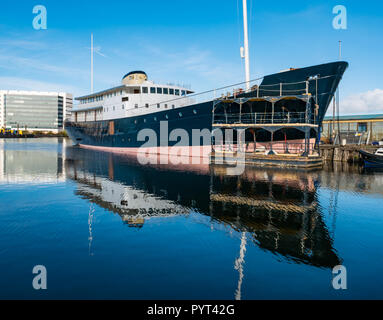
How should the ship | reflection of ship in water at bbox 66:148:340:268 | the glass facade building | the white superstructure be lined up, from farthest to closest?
the glass facade building → the white superstructure → the ship → reflection of ship in water at bbox 66:148:340:268

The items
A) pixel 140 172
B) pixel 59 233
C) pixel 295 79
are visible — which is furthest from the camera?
pixel 295 79

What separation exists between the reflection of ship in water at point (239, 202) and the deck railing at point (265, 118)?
6.16m

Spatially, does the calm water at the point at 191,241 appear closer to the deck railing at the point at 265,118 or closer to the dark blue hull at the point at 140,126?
the deck railing at the point at 265,118

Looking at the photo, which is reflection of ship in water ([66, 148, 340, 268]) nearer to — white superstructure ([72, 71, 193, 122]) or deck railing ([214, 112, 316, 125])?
deck railing ([214, 112, 316, 125])

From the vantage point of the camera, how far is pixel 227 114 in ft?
97.0

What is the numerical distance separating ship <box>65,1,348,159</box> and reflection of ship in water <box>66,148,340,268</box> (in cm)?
707

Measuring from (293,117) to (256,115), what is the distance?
3560mm

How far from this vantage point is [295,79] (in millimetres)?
26172

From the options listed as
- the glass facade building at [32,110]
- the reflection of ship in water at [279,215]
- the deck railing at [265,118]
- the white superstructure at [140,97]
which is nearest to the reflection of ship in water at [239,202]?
the reflection of ship in water at [279,215]

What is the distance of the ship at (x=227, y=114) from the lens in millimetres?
25969

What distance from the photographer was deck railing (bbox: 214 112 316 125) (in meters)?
26.3

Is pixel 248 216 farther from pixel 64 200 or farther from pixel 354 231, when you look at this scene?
pixel 64 200

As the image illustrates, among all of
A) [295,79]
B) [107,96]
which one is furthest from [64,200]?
[107,96]

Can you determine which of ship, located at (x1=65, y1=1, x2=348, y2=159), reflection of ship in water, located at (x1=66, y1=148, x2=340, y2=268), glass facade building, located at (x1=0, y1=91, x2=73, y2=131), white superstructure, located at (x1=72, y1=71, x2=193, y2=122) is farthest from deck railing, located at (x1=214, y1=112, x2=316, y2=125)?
glass facade building, located at (x1=0, y1=91, x2=73, y2=131)
